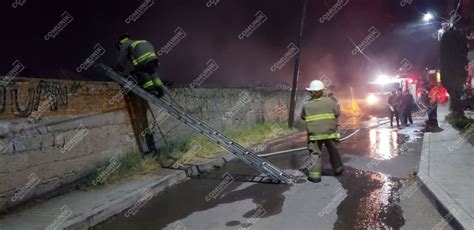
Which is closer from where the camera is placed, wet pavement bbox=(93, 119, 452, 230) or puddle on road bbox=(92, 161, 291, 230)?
wet pavement bbox=(93, 119, 452, 230)

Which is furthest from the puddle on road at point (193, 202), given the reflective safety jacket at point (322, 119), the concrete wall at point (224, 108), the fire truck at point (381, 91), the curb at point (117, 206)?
the fire truck at point (381, 91)

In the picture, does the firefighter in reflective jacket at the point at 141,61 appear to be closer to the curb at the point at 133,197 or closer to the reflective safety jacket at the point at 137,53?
the reflective safety jacket at the point at 137,53

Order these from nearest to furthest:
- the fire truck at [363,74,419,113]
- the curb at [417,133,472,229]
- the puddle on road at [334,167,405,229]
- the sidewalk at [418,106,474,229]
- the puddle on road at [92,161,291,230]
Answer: the curb at [417,133,472,229] < the sidewalk at [418,106,474,229] < the puddle on road at [334,167,405,229] < the puddle on road at [92,161,291,230] < the fire truck at [363,74,419,113]

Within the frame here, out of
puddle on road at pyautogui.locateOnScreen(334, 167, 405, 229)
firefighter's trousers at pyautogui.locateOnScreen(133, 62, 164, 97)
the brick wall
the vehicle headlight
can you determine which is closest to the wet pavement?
puddle on road at pyautogui.locateOnScreen(334, 167, 405, 229)

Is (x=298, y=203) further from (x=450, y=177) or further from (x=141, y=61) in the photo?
(x=141, y=61)

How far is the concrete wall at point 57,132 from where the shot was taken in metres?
5.72

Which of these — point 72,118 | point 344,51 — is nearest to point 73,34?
point 72,118

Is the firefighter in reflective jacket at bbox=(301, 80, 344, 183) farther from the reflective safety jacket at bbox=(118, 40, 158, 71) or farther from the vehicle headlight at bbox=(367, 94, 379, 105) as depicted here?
the vehicle headlight at bbox=(367, 94, 379, 105)

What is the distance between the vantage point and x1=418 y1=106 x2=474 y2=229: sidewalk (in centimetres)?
458

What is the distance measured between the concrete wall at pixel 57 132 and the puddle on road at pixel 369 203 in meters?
4.54

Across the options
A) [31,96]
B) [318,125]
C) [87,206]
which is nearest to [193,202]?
[87,206]

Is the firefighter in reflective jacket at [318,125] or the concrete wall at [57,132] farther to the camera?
the firefighter in reflective jacket at [318,125]

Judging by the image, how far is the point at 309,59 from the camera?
3578 centimetres

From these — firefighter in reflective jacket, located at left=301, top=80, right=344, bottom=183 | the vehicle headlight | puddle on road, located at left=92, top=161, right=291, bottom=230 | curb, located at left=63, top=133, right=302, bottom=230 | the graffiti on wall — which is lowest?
the vehicle headlight
